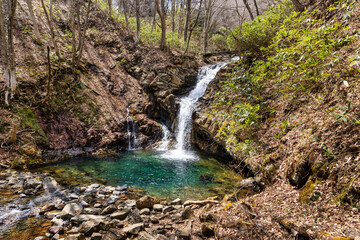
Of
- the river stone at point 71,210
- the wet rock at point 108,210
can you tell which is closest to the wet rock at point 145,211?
the wet rock at point 108,210

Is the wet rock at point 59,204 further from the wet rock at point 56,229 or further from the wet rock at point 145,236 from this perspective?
the wet rock at point 145,236

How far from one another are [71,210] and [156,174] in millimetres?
3944

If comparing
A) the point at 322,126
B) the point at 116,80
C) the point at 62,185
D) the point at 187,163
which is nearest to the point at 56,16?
the point at 116,80

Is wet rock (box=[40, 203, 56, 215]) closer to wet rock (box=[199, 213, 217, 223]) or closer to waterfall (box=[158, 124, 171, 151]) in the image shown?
wet rock (box=[199, 213, 217, 223])

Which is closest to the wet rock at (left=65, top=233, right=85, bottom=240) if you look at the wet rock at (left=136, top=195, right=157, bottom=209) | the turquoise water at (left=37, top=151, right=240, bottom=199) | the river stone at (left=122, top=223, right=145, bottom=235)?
the river stone at (left=122, top=223, right=145, bottom=235)

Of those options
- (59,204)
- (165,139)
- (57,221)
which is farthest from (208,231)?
(165,139)

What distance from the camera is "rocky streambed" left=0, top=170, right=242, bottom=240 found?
10.6 feet

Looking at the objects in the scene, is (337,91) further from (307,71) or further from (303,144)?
(303,144)

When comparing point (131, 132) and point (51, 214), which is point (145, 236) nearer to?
point (51, 214)

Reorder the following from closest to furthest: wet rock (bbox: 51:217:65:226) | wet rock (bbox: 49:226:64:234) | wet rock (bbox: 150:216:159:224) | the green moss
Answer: the green moss < wet rock (bbox: 49:226:64:234) < wet rock (bbox: 51:217:65:226) < wet rock (bbox: 150:216:159:224)

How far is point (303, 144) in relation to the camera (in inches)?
147

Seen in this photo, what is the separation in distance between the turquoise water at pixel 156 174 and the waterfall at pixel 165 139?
231 centimetres

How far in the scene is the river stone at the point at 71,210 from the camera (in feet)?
12.5

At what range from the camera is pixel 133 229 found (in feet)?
10.7
